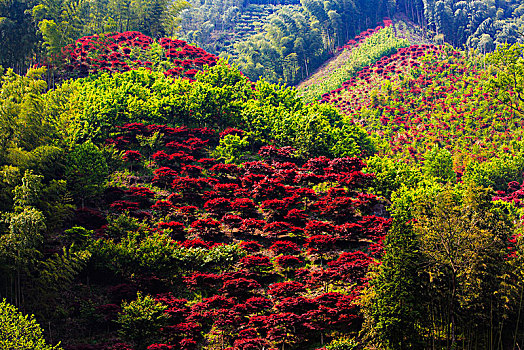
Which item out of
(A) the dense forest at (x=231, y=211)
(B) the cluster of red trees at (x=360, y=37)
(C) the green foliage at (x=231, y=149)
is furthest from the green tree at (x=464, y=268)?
(B) the cluster of red trees at (x=360, y=37)

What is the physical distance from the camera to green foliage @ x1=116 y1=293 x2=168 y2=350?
25641 mm

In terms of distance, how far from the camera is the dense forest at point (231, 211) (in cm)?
2603

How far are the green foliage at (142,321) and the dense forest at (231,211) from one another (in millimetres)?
104

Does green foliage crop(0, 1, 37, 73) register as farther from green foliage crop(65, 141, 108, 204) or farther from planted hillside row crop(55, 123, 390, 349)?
green foliage crop(65, 141, 108, 204)

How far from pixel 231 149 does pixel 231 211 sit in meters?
9.01

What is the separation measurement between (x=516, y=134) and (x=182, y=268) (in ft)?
167

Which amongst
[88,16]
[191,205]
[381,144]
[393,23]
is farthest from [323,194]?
[393,23]

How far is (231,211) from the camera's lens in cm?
3816

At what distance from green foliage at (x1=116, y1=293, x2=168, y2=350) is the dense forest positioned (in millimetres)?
104

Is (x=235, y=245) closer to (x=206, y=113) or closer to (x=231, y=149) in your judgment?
(x=231, y=149)

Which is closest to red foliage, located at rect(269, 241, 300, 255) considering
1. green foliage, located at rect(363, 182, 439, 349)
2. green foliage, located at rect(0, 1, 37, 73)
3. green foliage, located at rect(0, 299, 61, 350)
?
green foliage, located at rect(363, 182, 439, 349)

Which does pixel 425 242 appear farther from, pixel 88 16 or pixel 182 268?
pixel 88 16

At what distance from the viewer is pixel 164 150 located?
152ft

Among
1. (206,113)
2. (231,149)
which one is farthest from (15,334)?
(206,113)
